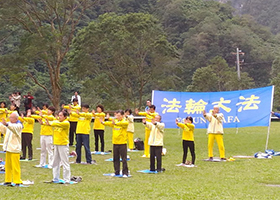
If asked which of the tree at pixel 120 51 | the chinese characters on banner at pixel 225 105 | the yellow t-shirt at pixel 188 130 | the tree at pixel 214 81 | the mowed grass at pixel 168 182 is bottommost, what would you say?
the mowed grass at pixel 168 182

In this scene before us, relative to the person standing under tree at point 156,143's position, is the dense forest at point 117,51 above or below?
above

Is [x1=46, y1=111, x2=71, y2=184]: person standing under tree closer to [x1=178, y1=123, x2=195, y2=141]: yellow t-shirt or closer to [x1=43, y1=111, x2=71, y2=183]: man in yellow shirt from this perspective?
[x1=43, y1=111, x2=71, y2=183]: man in yellow shirt

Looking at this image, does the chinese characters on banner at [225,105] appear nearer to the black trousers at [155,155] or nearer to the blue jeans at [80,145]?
the black trousers at [155,155]

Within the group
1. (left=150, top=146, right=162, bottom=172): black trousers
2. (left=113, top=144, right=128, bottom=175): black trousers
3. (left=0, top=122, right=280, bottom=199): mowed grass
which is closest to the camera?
(left=0, top=122, right=280, bottom=199): mowed grass

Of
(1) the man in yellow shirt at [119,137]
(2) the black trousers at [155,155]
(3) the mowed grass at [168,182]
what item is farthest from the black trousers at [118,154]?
(2) the black trousers at [155,155]

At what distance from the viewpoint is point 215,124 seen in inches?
636

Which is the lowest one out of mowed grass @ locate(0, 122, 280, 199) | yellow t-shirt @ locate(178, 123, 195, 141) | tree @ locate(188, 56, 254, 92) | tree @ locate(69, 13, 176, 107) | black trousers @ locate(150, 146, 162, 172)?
mowed grass @ locate(0, 122, 280, 199)

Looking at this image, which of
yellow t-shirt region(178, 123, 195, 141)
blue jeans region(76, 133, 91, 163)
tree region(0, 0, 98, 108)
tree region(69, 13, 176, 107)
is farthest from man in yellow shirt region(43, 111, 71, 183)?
tree region(69, 13, 176, 107)

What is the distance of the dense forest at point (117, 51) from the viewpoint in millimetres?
35722

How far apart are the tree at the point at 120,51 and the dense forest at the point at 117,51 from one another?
0.28ft

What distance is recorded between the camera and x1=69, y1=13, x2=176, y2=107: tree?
3906 centimetres

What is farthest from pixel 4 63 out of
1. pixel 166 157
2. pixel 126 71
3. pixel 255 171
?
pixel 255 171

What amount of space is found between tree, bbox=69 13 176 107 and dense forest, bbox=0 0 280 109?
0.28ft

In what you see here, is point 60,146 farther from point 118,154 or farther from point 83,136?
point 83,136
